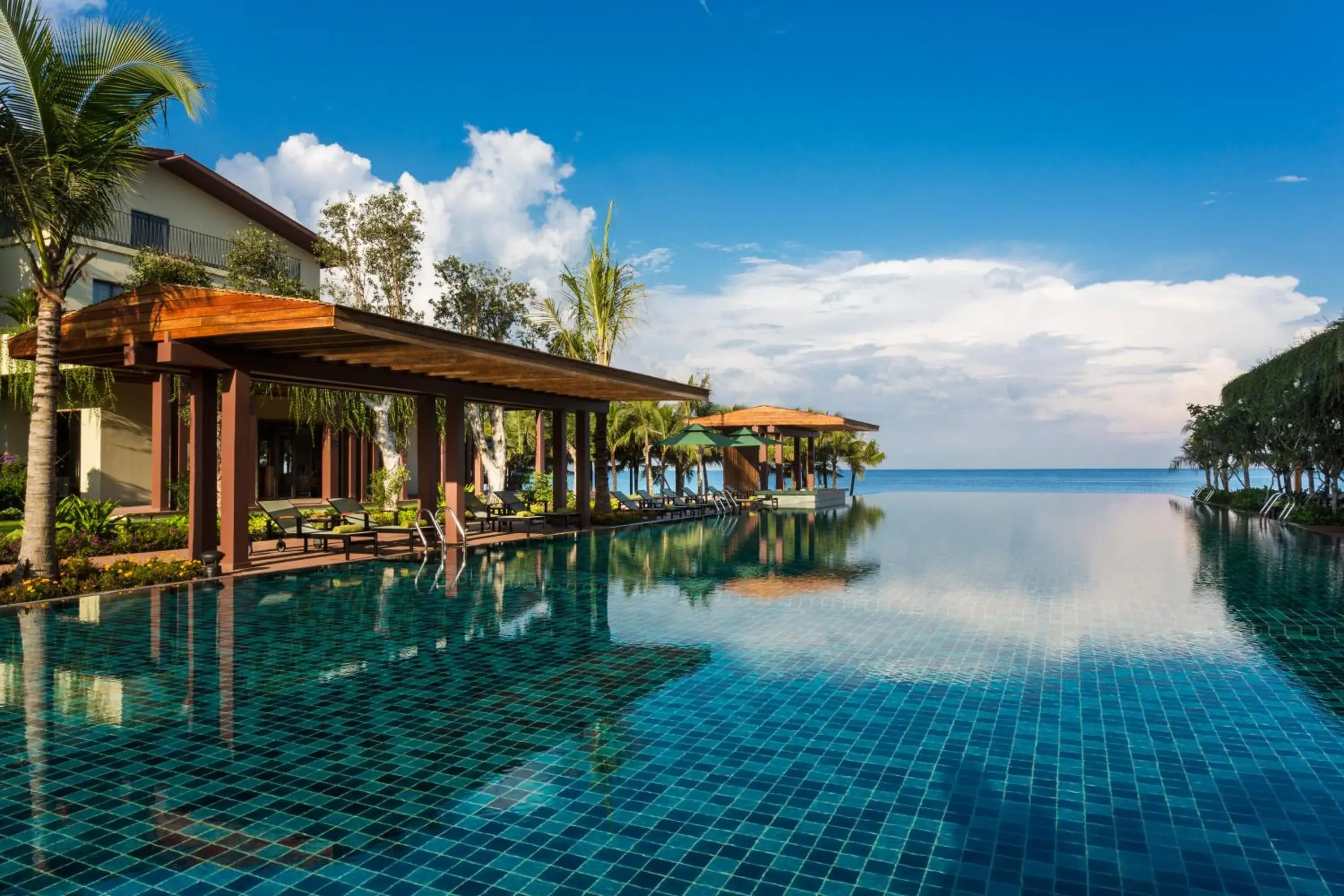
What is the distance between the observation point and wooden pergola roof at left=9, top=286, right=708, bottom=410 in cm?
945

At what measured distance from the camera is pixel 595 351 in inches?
805

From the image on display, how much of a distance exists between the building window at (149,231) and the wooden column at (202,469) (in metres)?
14.7

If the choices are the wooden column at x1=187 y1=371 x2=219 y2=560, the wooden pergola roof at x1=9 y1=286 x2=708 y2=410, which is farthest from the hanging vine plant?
the wooden column at x1=187 y1=371 x2=219 y2=560

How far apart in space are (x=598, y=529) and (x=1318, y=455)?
710 inches

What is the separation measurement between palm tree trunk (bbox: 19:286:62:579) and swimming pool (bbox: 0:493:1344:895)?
91 cm

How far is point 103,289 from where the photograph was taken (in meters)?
22.1

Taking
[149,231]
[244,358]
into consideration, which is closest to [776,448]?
[149,231]

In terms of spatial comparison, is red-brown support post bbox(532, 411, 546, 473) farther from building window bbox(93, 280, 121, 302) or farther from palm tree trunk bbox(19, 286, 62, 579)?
palm tree trunk bbox(19, 286, 62, 579)

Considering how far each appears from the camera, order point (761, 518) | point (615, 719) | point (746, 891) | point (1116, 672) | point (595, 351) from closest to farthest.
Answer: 1. point (746, 891)
2. point (615, 719)
3. point (1116, 672)
4. point (595, 351)
5. point (761, 518)

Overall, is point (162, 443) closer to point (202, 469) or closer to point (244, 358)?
point (202, 469)

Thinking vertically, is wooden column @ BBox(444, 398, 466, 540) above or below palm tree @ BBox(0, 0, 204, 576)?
below

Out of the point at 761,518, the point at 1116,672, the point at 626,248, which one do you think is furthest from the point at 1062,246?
the point at 1116,672

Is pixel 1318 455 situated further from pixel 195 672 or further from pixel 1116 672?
pixel 195 672

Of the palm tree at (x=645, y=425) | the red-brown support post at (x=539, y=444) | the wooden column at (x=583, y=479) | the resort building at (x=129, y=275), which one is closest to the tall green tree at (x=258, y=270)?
the resort building at (x=129, y=275)
